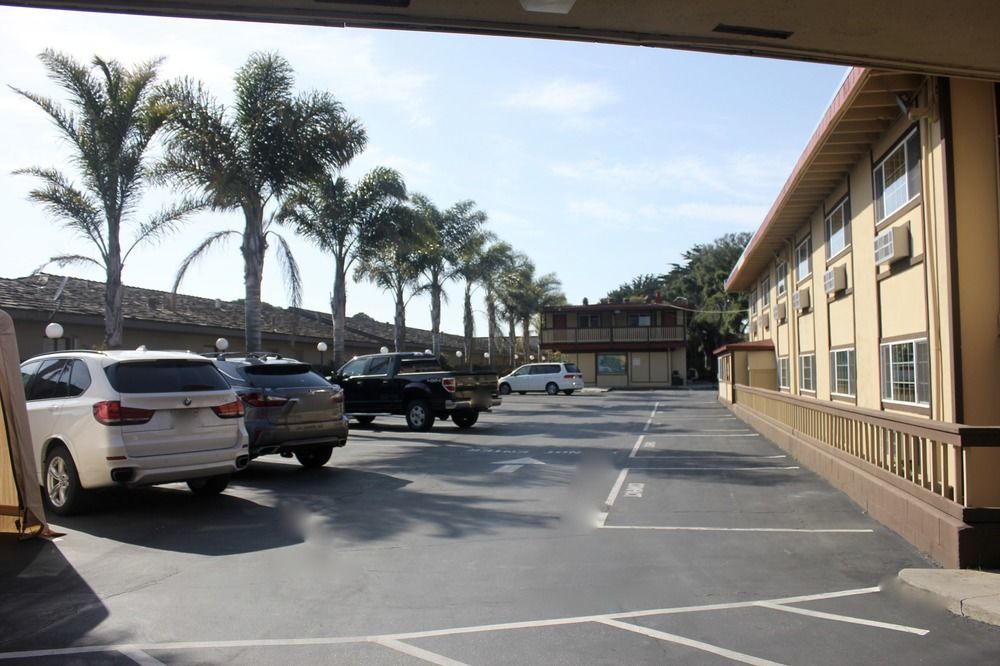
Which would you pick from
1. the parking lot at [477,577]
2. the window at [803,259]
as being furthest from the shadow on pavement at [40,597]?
the window at [803,259]

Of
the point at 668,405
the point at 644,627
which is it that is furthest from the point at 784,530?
the point at 668,405

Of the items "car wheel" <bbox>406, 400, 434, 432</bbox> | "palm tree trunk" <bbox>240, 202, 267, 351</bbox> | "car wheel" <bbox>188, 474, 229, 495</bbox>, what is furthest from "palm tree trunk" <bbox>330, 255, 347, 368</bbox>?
"car wheel" <bbox>188, 474, 229, 495</bbox>

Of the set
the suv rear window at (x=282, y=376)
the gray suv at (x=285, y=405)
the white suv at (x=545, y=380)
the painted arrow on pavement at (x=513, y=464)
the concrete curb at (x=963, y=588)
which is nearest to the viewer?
the concrete curb at (x=963, y=588)

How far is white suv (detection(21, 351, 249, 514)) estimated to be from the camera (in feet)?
27.9

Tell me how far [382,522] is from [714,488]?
4963mm

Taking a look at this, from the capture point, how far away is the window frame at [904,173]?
431 inches

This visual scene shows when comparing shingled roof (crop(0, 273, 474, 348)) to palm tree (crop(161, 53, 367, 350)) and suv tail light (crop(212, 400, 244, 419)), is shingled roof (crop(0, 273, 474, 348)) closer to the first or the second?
palm tree (crop(161, 53, 367, 350))

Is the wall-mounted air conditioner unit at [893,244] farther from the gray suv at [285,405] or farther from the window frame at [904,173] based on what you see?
the gray suv at [285,405]

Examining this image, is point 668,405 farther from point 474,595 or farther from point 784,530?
point 474,595

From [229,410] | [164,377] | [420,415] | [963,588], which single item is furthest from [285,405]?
[963,588]

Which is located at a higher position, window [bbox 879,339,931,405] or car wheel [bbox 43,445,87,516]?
window [bbox 879,339,931,405]

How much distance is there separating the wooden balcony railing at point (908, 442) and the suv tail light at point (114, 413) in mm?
8184

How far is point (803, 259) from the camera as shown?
20.3 metres

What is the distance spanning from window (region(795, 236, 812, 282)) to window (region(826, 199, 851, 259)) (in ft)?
7.95
